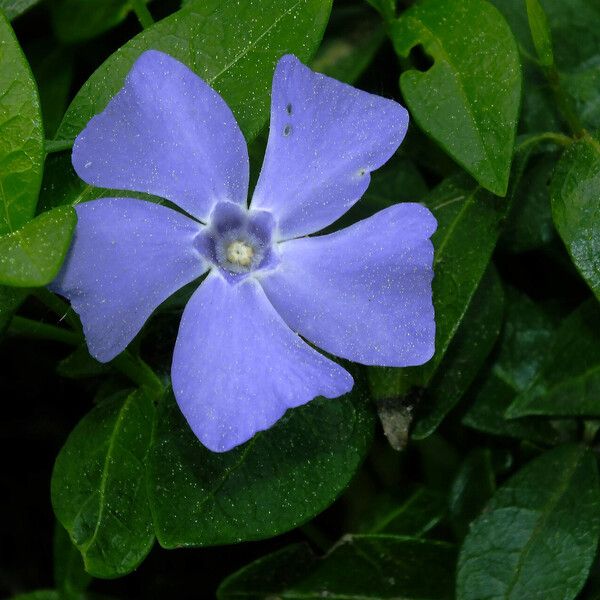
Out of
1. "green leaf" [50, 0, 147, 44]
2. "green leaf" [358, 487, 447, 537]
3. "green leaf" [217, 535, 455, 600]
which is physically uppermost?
"green leaf" [50, 0, 147, 44]

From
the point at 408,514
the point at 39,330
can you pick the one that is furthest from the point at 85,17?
the point at 408,514

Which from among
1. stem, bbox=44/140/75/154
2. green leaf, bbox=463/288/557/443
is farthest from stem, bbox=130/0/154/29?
green leaf, bbox=463/288/557/443

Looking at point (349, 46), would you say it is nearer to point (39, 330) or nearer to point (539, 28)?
point (539, 28)

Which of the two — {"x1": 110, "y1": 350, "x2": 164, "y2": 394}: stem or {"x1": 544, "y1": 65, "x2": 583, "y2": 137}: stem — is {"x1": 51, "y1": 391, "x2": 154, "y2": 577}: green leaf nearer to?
{"x1": 110, "y1": 350, "x2": 164, "y2": 394}: stem

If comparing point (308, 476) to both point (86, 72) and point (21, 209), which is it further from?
point (86, 72)

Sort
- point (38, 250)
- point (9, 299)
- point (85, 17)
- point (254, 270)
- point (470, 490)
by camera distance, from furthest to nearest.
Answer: point (85, 17) → point (470, 490) → point (254, 270) → point (9, 299) → point (38, 250)

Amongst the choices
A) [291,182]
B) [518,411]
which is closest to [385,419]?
[518,411]

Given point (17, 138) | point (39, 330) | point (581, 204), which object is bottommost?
point (581, 204)
